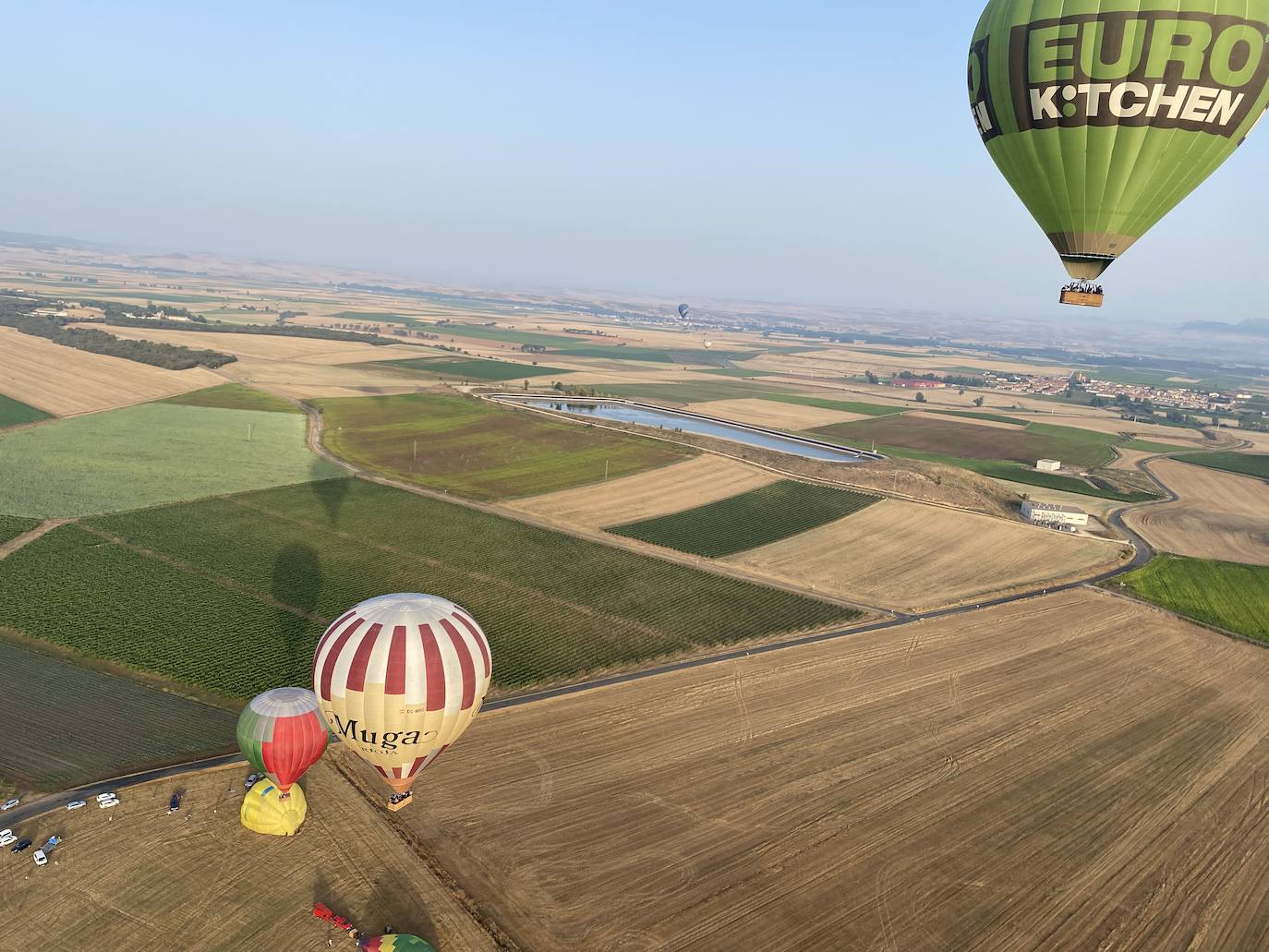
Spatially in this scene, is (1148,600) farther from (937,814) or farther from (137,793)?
(137,793)

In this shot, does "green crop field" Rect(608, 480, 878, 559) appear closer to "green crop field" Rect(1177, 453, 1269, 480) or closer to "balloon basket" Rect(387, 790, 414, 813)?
"balloon basket" Rect(387, 790, 414, 813)

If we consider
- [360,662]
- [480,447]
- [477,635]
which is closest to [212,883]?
[360,662]

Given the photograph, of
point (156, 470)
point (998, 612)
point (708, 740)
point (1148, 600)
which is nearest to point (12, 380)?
point (156, 470)

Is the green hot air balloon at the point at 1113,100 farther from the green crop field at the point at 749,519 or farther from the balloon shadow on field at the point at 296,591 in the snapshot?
the balloon shadow on field at the point at 296,591

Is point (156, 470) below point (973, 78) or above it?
below

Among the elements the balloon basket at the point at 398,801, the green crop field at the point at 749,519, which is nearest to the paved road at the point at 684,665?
the balloon basket at the point at 398,801

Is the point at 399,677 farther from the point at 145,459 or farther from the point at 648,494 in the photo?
the point at 145,459

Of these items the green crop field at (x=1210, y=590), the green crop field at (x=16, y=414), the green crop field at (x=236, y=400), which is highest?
the green crop field at (x=1210, y=590)
